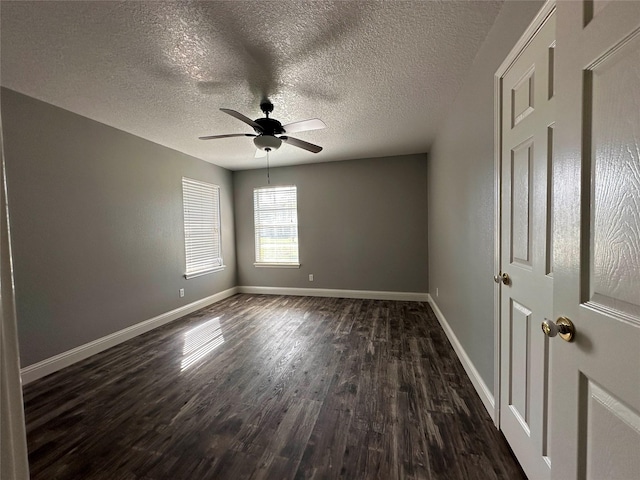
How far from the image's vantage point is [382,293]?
467cm

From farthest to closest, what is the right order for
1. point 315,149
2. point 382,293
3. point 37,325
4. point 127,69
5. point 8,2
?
point 382,293, point 315,149, point 37,325, point 127,69, point 8,2

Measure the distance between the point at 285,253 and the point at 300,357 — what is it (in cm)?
279

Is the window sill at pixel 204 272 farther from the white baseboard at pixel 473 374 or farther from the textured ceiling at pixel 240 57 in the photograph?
the white baseboard at pixel 473 374

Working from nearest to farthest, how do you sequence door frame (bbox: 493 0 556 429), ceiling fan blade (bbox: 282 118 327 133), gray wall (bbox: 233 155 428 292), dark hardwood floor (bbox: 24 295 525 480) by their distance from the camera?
dark hardwood floor (bbox: 24 295 525 480), door frame (bbox: 493 0 556 429), ceiling fan blade (bbox: 282 118 327 133), gray wall (bbox: 233 155 428 292)

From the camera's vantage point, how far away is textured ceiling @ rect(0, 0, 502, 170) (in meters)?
1.50

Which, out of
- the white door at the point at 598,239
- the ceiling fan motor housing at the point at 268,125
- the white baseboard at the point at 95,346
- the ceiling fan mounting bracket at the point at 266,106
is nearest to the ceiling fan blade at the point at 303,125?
the ceiling fan motor housing at the point at 268,125

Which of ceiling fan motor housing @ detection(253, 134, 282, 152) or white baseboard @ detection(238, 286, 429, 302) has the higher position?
ceiling fan motor housing @ detection(253, 134, 282, 152)

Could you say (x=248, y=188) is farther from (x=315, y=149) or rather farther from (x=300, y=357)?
(x=300, y=357)

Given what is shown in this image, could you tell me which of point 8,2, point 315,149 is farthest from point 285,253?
point 8,2

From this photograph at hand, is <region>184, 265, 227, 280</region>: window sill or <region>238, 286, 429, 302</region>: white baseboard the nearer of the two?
<region>184, 265, 227, 280</region>: window sill

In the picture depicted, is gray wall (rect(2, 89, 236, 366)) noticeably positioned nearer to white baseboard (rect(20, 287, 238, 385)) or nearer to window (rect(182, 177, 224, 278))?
white baseboard (rect(20, 287, 238, 385))

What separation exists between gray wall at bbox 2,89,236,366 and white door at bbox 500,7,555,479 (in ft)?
12.1

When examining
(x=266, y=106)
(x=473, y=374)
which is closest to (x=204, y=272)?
(x=266, y=106)

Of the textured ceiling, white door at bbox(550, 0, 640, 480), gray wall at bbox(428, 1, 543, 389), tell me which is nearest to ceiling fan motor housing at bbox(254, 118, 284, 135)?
the textured ceiling
